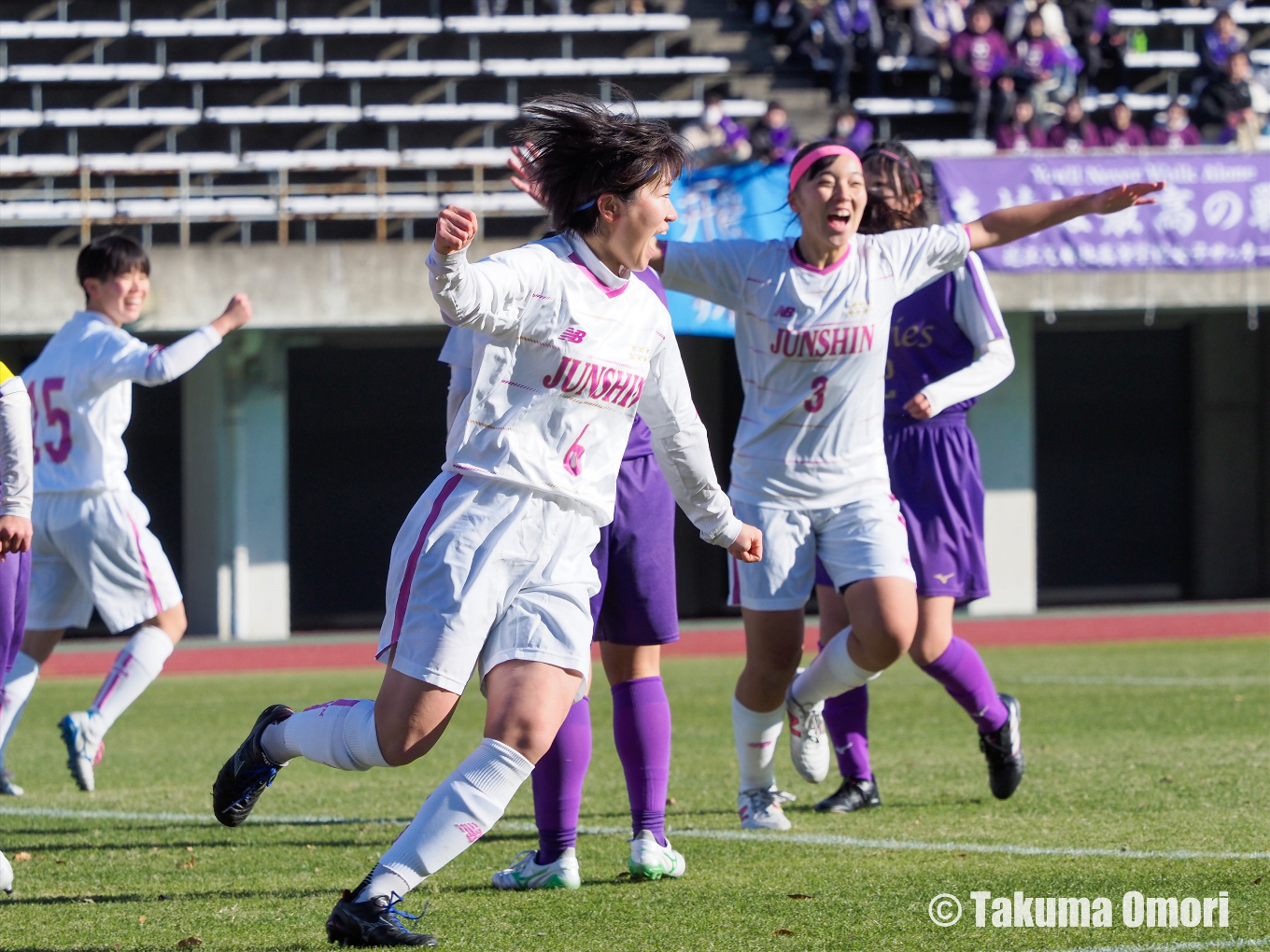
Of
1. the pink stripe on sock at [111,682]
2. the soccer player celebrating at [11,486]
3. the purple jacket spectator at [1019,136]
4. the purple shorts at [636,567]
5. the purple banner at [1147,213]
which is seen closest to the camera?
the soccer player celebrating at [11,486]

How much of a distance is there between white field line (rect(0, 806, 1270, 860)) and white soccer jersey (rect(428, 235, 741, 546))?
1.74m

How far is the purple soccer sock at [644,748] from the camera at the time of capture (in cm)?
470

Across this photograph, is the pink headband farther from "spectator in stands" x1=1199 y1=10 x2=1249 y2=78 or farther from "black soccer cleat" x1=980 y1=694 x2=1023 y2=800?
"spectator in stands" x1=1199 y1=10 x2=1249 y2=78

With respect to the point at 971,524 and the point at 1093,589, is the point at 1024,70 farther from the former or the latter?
the point at 971,524

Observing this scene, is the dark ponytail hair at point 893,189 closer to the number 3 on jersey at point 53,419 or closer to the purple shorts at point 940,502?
the purple shorts at point 940,502

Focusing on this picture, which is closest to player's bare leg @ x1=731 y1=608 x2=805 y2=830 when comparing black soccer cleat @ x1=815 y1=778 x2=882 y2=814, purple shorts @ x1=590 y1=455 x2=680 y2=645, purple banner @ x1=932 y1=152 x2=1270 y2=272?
black soccer cleat @ x1=815 y1=778 x2=882 y2=814

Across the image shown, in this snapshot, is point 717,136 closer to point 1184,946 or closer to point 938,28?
point 938,28

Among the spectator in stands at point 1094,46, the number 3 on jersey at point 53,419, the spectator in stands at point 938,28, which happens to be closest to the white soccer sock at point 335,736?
the number 3 on jersey at point 53,419

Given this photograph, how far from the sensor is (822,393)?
17.6ft

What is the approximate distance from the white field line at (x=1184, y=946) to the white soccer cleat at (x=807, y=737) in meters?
2.17

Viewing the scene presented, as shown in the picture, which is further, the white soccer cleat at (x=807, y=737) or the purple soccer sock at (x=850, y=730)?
the purple soccer sock at (x=850, y=730)

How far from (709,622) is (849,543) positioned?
43.9 ft

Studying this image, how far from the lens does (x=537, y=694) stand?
144 inches

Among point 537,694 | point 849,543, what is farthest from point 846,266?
point 537,694
